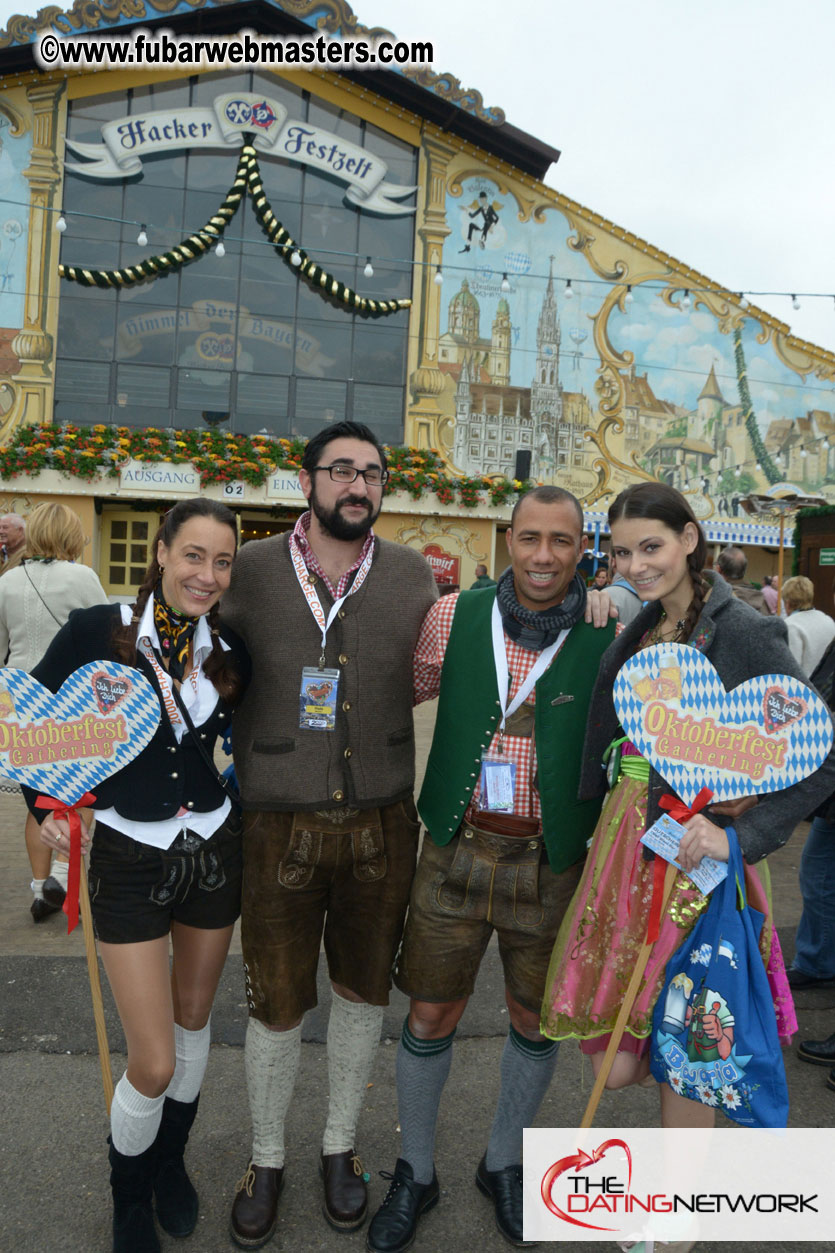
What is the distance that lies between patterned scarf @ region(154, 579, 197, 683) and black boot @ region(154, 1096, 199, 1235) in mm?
1223

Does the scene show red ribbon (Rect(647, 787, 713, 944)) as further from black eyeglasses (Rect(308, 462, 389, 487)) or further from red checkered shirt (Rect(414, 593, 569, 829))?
black eyeglasses (Rect(308, 462, 389, 487))

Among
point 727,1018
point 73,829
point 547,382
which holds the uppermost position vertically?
point 547,382

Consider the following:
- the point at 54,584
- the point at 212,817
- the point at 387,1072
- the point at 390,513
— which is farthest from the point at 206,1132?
the point at 390,513

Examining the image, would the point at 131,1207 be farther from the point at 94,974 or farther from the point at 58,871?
the point at 58,871

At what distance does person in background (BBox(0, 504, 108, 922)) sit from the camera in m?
4.29

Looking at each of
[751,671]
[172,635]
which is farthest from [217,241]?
[751,671]

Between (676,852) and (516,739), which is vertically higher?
(516,739)

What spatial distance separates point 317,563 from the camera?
2586 millimetres

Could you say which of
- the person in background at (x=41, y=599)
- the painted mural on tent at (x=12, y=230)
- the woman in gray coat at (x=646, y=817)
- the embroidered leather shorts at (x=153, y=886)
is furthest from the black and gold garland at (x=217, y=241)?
the embroidered leather shorts at (x=153, y=886)

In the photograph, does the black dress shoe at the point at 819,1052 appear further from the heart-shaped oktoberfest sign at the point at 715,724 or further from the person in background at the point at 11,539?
the person in background at the point at 11,539

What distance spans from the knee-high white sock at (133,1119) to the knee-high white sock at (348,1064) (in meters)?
0.56

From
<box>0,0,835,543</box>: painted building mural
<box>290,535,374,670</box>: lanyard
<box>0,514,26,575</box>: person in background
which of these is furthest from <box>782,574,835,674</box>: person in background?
<box>0,0,835,543</box>: painted building mural

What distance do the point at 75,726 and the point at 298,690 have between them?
606 millimetres

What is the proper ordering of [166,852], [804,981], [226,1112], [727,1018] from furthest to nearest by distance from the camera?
[804,981]
[226,1112]
[166,852]
[727,1018]
